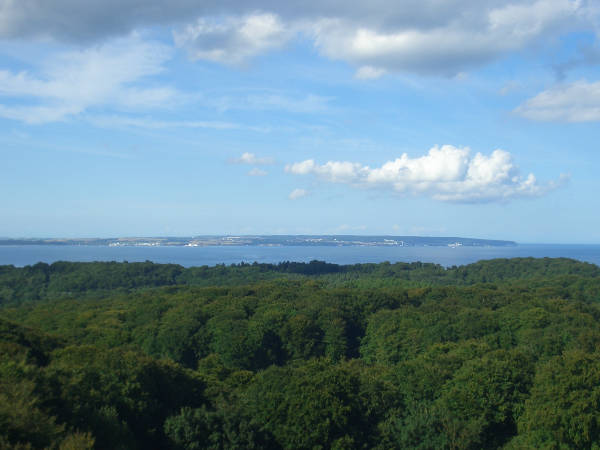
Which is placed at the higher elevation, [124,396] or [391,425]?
[124,396]

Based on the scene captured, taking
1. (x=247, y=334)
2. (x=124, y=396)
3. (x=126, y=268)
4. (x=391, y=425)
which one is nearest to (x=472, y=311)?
(x=247, y=334)

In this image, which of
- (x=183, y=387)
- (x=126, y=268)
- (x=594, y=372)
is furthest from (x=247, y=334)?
(x=126, y=268)

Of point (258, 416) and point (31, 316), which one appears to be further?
point (31, 316)

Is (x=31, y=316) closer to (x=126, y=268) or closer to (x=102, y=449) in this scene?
(x=102, y=449)

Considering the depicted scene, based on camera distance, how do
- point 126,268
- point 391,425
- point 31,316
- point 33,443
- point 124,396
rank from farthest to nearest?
point 126,268 → point 31,316 → point 391,425 → point 124,396 → point 33,443

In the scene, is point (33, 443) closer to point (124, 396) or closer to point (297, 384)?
point (124, 396)

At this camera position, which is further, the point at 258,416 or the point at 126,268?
the point at 126,268

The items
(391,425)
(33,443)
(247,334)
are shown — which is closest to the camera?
(33,443)
